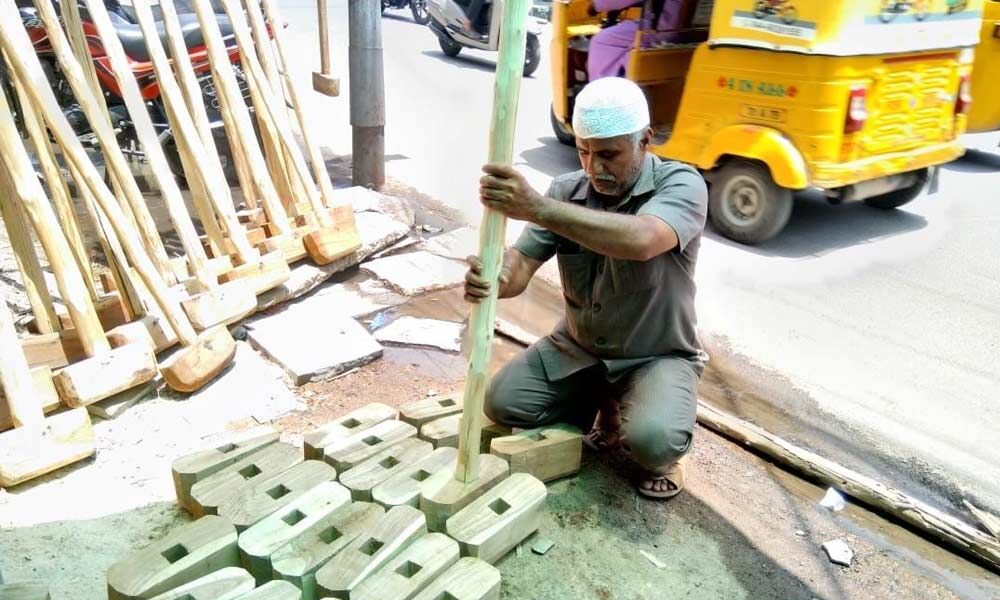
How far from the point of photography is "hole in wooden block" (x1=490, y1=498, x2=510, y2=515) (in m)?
2.34

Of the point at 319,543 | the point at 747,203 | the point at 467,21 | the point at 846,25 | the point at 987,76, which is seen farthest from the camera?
the point at 467,21

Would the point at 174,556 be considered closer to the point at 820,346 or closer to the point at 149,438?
the point at 149,438

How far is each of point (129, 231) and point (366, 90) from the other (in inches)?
109

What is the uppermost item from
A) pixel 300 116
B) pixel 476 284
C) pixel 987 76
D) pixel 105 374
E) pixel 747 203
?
pixel 987 76

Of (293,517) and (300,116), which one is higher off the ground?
(300,116)

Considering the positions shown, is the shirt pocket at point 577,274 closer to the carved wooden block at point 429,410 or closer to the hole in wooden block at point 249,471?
the carved wooden block at point 429,410

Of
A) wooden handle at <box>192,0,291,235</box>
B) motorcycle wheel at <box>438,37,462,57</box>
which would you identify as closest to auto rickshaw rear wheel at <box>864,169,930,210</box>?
wooden handle at <box>192,0,291,235</box>

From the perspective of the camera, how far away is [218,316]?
3.41 m

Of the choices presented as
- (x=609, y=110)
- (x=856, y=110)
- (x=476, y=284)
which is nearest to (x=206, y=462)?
(x=476, y=284)

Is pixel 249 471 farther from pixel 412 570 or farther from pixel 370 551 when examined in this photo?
pixel 412 570

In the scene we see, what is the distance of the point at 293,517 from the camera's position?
2.23 meters

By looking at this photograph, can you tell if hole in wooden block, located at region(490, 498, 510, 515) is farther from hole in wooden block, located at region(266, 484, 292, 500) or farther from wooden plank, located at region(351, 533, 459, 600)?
hole in wooden block, located at region(266, 484, 292, 500)

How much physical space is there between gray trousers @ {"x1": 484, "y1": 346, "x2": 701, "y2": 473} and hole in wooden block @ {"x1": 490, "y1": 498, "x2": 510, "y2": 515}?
1.70ft

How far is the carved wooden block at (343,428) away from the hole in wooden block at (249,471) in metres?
0.19
